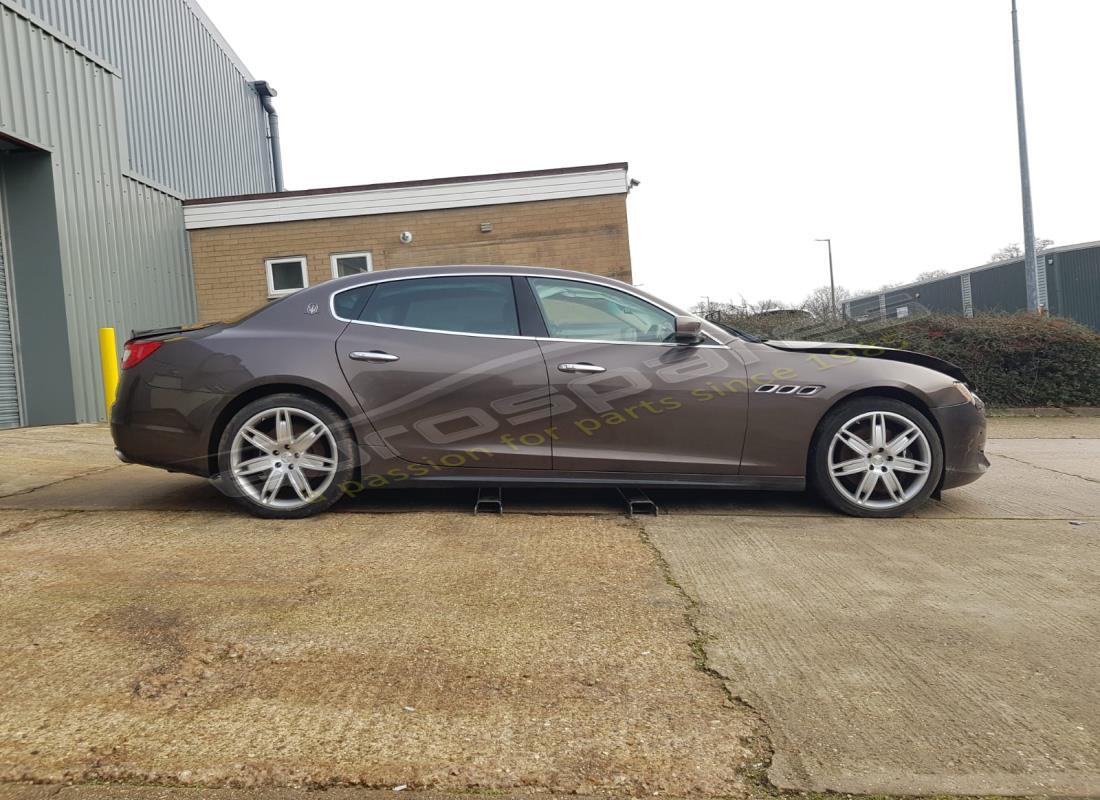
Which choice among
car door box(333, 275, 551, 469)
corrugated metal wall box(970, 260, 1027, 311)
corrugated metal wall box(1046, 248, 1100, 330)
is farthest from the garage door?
corrugated metal wall box(1046, 248, 1100, 330)

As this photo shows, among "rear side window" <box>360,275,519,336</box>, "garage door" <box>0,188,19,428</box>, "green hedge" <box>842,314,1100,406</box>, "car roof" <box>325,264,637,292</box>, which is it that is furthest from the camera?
"green hedge" <box>842,314,1100,406</box>

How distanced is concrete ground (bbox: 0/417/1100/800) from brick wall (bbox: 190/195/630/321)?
8.91 m

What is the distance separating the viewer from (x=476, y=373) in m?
4.35

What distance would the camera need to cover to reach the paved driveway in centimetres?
201

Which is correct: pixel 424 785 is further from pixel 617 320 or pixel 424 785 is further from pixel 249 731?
pixel 617 320

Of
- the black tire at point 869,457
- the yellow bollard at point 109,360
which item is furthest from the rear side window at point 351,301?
the yellow bollard at point 109,360

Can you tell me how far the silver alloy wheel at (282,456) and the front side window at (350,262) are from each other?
9.18m

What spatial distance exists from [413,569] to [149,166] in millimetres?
13217

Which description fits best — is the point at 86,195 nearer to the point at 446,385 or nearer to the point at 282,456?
the point at 282,456

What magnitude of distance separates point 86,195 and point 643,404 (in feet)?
30.4

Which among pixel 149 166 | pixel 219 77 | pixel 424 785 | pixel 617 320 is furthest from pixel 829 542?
pixel 219 77

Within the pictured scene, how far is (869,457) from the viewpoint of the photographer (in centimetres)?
452

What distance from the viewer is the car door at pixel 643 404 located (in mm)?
4371

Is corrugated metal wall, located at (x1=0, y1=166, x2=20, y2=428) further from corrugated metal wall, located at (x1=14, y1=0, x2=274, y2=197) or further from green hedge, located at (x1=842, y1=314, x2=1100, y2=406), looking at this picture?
green hedge, located at (x1=842, y1=314, x2=1100, y2=406)
